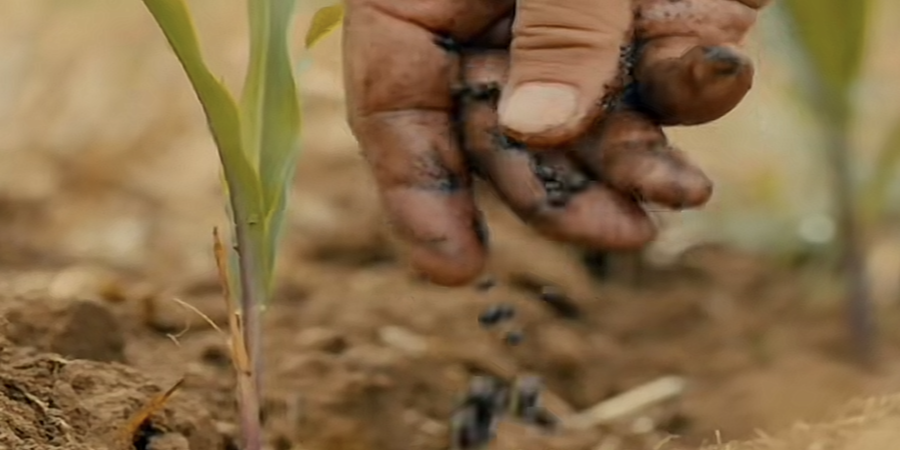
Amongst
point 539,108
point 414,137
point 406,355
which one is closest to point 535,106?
point 539,108

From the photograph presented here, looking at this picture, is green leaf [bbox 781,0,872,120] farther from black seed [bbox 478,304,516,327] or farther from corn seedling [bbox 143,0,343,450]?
corn seedling [bbox 143,0,343,450]

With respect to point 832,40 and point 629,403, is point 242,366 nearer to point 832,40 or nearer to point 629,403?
point 629,403

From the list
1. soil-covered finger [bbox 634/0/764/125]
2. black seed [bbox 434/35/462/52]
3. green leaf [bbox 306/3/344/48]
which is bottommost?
soil-covered finger [bbox 634/0/764/125]

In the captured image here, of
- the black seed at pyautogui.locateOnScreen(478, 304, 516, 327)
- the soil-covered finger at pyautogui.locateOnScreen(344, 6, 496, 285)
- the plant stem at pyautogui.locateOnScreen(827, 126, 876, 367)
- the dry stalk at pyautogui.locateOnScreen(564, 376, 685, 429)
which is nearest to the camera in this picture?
the soil-covered finger at pyautogui.locateOnScreen(344, 6, 496, 285)

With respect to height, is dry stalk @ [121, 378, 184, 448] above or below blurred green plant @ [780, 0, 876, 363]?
below

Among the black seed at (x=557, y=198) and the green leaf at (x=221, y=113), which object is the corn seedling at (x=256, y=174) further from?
the black seed at (x=557, y=198)

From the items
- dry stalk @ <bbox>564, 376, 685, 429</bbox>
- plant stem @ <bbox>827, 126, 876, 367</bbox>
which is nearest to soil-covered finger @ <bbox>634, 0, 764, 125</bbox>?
dry stalk @ <bbox>564, 376, 685, 429</bbox>
